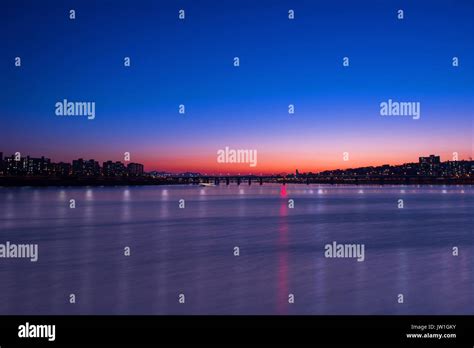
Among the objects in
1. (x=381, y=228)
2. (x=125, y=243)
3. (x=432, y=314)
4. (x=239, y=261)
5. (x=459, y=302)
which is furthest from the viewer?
(x=381, y=228)

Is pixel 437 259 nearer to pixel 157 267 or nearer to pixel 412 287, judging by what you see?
pixel 412 287

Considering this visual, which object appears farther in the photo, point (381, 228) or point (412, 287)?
point (381, 228)

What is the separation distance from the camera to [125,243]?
25391 millimetres

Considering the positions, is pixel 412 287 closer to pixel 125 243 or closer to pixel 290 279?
pixel 290 279
